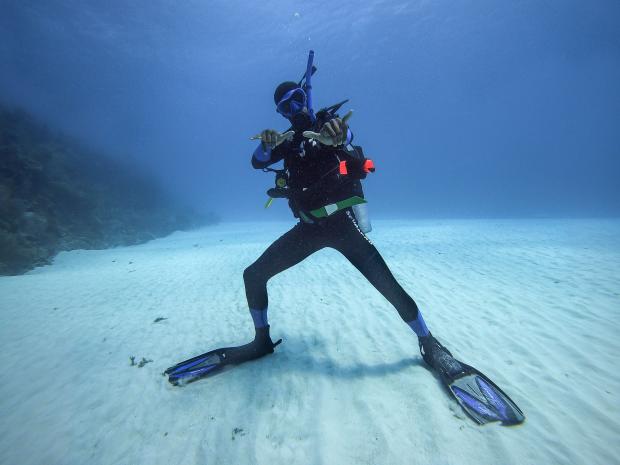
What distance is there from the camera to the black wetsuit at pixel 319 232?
10.0 feet

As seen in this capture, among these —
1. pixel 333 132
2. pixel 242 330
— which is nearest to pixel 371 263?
pixel 333 132

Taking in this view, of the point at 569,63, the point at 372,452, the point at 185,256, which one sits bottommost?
the point at 372,452

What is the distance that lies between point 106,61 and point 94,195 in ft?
105

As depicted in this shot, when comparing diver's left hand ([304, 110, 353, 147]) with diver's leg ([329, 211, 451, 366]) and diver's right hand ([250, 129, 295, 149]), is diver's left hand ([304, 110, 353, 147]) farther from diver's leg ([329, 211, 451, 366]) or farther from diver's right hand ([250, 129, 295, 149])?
diver's leg ([329, 211, 451, 366])

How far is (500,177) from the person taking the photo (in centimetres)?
9438

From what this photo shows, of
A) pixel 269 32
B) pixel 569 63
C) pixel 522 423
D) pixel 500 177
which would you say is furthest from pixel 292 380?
pixel 500 177

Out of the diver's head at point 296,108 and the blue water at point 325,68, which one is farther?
the blue water at point 325,68

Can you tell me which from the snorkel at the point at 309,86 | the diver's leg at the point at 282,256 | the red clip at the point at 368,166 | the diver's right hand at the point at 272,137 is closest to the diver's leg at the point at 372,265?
the diver's leg at the point at 282,256

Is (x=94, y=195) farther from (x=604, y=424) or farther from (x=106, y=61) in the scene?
(x=106, y=61)

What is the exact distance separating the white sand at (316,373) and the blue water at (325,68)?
34254 millimetres

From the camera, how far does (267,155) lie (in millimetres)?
3166

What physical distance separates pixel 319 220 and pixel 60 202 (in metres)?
20.9

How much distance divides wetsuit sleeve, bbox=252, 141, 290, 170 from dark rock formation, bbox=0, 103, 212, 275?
1279 centimetres

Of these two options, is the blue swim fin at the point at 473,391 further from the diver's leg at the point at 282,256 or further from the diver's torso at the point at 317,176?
Answer: the diver's torso at the point at 317,176
